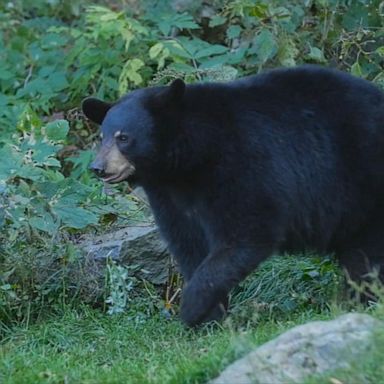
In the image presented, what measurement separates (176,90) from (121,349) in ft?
5.32

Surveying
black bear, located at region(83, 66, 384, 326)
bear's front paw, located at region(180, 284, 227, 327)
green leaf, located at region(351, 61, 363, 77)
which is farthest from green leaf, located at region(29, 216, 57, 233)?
green leaf, located at region(351, 61, 363, 77)

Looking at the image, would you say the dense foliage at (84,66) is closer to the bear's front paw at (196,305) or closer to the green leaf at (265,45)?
the green leaf at (265,45)

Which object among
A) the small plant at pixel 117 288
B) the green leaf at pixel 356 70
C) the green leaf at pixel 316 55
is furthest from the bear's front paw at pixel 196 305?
the green leaf at pixel 316 55

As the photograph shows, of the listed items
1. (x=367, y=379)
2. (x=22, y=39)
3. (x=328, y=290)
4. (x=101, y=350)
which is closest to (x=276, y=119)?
(x=328, y=290)

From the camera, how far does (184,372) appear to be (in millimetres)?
5715

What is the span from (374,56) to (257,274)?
109 inches

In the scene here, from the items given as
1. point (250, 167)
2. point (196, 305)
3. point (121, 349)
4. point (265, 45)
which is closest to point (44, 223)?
point (121, 349)

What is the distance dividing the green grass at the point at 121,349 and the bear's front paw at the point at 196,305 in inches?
4.2

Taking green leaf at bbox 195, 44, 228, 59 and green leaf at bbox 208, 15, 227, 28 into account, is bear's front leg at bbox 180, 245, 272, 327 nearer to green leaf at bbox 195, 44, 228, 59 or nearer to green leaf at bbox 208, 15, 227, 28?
green leaf at bbox 195, 44, 228, 59

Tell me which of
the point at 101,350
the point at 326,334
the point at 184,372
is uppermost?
the point at 326,334

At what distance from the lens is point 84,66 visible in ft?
38.4

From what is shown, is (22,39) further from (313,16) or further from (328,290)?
(328,290)

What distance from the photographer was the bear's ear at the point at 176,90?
23.2ft

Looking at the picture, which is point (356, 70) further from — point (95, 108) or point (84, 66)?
point (84, 66)
